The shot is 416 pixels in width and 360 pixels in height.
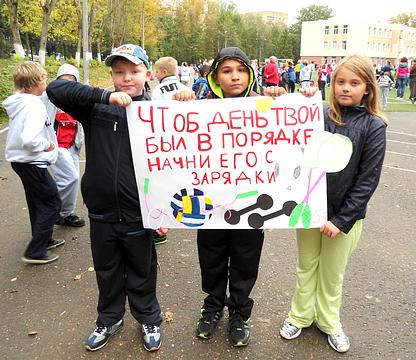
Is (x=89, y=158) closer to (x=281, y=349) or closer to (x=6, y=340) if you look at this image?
(x=6, y=340)

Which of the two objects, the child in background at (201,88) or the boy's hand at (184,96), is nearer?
the boy's hand at (184,96)

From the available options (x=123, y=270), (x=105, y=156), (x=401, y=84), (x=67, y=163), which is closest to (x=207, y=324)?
(x=123, y=270)

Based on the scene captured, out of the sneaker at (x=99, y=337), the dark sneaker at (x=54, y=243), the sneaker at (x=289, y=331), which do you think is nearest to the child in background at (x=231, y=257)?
the sneaker at (x=289, y=331)

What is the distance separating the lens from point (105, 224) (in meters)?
2.57

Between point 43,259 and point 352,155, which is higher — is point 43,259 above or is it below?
below

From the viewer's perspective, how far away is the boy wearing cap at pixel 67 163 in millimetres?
4473

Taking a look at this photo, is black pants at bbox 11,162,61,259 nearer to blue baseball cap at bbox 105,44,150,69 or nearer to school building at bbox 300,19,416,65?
blue baseball cap at bbox 105,44,150,69

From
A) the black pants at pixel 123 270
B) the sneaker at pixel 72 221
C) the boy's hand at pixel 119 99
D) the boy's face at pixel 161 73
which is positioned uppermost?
the boy's face at pixel 161 73

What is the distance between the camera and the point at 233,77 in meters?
2.49

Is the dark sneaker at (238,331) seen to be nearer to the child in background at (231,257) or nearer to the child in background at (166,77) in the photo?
the child in background at (231,257)

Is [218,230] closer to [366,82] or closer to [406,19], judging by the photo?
[366,82]

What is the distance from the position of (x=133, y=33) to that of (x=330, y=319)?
56.3 metres

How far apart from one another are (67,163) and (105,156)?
2.21 m

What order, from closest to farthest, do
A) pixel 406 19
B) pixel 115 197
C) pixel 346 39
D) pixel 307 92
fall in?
1. pixel 307 92
2. pixel 115 197
3. pixel 346 39
4. pixel 406 19
